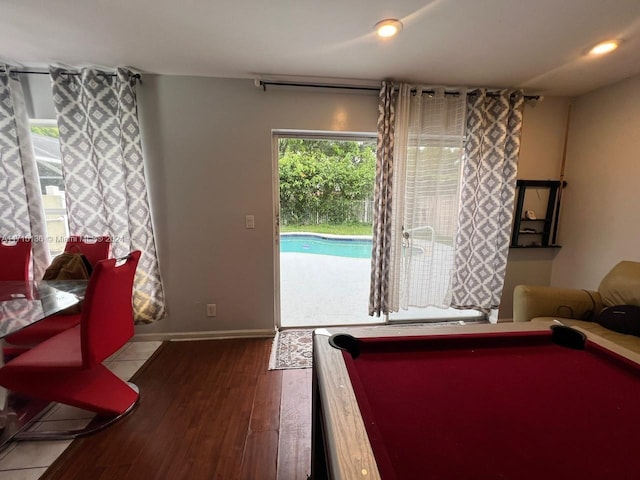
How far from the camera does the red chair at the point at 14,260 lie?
1891 mm

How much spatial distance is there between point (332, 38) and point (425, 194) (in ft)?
4.88

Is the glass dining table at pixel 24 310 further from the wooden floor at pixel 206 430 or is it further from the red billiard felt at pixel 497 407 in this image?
the red billiard felt at pixel 497 407

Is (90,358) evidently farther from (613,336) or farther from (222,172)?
(613,336)

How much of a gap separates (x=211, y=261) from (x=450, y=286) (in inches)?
92.8

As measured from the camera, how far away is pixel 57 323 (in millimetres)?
1758

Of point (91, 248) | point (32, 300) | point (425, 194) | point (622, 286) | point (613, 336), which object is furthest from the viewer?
point (425, 194)

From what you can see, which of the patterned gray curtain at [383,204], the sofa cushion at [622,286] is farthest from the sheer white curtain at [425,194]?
the sofa cushion at [622,286]

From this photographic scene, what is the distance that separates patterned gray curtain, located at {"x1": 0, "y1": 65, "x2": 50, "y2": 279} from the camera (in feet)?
6.75

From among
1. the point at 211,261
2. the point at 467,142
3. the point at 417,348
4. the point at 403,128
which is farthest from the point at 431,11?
the point at 211,261

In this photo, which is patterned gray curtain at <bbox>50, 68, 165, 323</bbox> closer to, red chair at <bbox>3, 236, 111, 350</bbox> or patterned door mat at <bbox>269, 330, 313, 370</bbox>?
red chair at <bbox>3, 236, 111, 350</bbox>

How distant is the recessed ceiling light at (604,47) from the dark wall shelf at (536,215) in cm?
108

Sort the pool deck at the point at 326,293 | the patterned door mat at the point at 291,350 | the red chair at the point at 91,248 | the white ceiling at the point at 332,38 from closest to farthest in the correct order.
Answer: the white ceiling at the point at 332,38
the red chair at the point at 91,248
the patterned door mat at the point at 291,350
the pool deck at the point at 326,293

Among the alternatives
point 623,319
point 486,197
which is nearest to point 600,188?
point 486,197

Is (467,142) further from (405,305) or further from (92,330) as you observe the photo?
(92,330)
